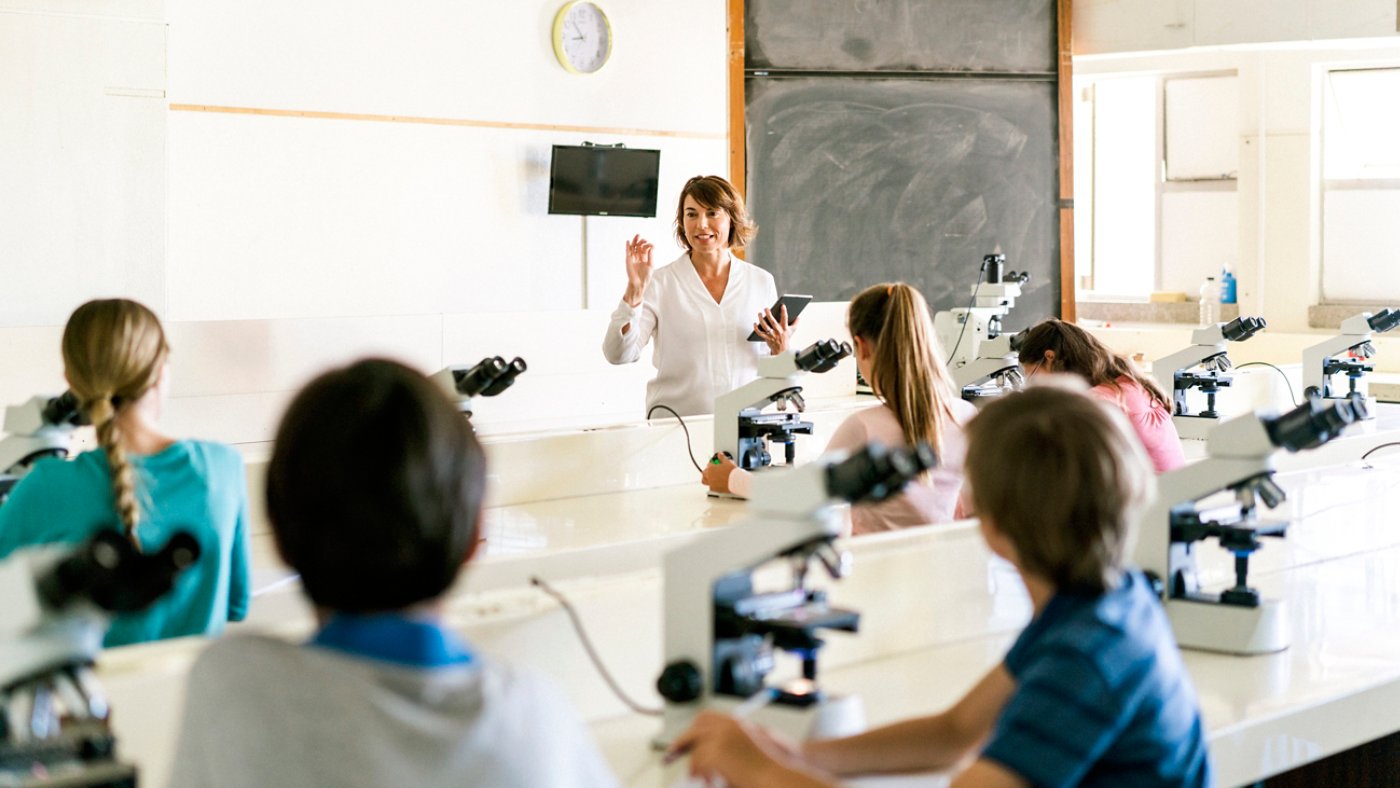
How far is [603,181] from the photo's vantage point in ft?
21.2

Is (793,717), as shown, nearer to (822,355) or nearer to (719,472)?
(822,355)

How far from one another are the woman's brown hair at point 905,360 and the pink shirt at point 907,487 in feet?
0.11

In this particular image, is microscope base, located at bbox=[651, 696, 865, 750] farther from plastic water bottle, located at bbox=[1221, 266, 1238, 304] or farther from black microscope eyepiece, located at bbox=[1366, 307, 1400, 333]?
plastic water bottle, located at bbox=[1221, 266, 1238, 304]

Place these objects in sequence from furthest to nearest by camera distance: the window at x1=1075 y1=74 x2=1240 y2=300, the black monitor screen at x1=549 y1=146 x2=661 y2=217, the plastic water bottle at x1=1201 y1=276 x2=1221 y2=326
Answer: the window at x1=1075 y1=74 x2=1240 y2=300, the plastic water bottle at x1=1201 y1=276 x2=1221 y2=326, the black monitor screen at x1=549 y1=146 x2=661 y2=217

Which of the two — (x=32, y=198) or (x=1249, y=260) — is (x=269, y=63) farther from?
(x=1249, y=260)

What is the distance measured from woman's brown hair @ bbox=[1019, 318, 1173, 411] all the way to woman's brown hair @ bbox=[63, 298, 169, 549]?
2.17 meters

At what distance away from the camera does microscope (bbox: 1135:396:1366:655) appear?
7.22 feet

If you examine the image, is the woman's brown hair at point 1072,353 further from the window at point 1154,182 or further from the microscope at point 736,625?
the window at point 1154,182

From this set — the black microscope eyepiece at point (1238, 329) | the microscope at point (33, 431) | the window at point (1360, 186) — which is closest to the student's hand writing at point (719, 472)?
the microscope at point (33, 431)

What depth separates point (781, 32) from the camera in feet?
22.1

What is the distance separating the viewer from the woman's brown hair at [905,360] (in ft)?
9.96

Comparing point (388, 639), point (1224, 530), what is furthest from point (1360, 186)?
point (388, 639)

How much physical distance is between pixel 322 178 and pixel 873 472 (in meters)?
4.66

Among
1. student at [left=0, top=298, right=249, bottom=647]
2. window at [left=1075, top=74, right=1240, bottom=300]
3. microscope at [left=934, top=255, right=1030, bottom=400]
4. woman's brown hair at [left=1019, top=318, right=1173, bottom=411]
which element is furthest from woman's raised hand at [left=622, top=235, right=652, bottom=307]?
window at [left=1075, top=74, right=1240, bottom=300]
